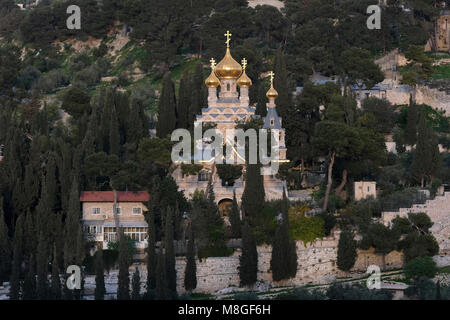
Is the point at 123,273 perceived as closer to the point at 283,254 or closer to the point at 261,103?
the point at 283,254

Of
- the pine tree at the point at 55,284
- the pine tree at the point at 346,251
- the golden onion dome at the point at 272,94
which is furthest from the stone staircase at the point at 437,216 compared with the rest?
the pine tree at the point at 55,284

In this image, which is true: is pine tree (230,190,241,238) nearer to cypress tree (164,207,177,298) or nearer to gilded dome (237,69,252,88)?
cypress tree (164,207,177,298)

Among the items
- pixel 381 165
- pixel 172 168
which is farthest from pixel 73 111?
pixel 381 165

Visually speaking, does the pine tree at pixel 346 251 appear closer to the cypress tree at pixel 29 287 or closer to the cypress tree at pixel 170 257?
the cypress tree at pixel 170 257

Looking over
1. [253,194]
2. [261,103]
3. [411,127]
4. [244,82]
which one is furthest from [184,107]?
[411,127]

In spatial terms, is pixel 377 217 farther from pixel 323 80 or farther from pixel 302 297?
pixel 323 80

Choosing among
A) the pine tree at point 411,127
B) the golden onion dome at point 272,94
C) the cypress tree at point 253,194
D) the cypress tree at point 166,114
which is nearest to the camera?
the cypress tree at point 253,194

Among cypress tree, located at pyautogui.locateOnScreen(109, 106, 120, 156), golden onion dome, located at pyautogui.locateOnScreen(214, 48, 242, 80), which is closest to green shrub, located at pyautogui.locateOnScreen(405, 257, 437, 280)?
cypress tree, located at pyautogui.locateOnScreen(109, 106, 120, 156)
